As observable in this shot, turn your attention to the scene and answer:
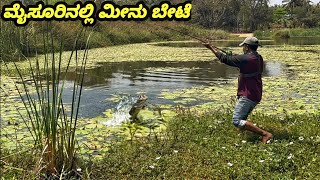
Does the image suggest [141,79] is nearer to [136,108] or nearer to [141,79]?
[141,79]

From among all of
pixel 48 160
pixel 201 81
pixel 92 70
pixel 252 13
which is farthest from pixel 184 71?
pixel 252 13

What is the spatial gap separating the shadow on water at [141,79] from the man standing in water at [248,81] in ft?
9.84

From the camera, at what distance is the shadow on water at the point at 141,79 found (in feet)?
29.1

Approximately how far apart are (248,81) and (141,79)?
24.8ft

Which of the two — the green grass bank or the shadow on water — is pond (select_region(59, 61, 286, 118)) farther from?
the green grass bank

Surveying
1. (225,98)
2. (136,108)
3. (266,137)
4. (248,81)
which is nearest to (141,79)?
(225,98)

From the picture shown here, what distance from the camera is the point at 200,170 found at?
14.3 feet

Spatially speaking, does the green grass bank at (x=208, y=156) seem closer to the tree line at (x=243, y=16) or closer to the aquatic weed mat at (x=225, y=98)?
the aquatic weed mat at (x=225, y=98)

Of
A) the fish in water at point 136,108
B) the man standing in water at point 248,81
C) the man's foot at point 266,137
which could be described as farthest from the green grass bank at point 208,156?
the fish in water at point 136,108

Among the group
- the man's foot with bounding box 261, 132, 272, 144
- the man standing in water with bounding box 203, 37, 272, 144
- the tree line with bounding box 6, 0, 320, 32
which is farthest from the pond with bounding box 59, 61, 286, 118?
the tree line with bounding box 6, 0, 320, 32

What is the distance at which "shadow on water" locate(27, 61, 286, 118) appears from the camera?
8860 millimetres

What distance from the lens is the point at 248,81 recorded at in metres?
5.32

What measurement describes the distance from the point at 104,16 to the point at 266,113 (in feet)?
11.8

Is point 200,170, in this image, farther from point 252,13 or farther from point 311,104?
point 252,13
